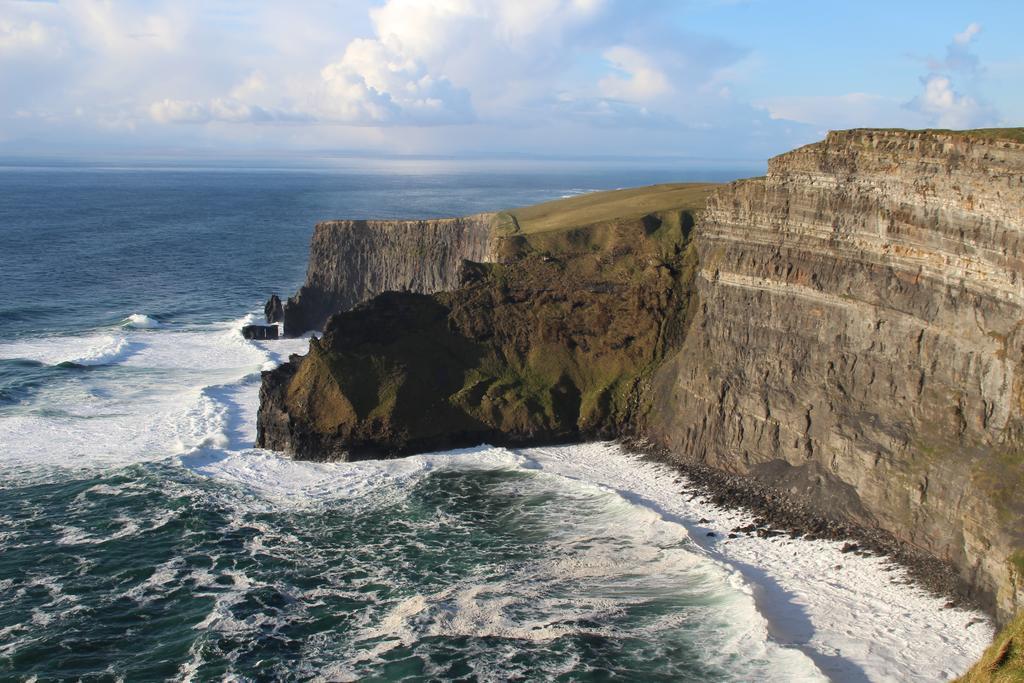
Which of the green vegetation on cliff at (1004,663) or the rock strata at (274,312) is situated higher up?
the green vegetation on cliff at (1004,663)

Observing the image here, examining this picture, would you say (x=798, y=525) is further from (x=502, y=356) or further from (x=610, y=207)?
(x=610, y=207)

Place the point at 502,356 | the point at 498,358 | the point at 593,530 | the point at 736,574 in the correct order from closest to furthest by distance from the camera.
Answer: the point at 736,574 < the point at 593,530 < the point at 498,358 < the point at 502,356

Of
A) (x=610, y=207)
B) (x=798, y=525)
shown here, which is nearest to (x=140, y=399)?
(x=610, y=207)

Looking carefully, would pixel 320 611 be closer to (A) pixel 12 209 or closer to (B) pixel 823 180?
(B) pixel 823 180

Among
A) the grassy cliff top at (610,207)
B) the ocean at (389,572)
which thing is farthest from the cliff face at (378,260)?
the ocean at (389,572)

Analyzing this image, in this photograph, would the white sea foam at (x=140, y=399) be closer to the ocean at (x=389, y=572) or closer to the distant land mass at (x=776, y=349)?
the ocean at (x=389, y=572)

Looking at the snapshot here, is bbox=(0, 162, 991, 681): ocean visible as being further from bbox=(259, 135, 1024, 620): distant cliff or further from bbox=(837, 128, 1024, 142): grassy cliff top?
bbox=(837, 128, 1024, 142): grassy cliff top
